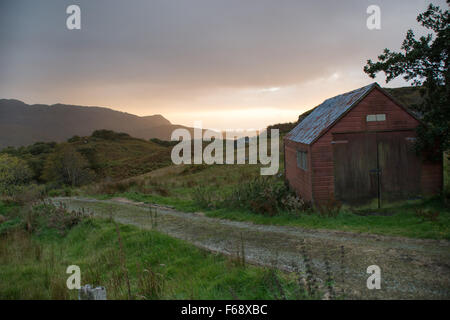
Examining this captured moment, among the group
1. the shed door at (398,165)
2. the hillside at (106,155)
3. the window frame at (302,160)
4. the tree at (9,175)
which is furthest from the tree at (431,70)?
the hillside at (106,155)

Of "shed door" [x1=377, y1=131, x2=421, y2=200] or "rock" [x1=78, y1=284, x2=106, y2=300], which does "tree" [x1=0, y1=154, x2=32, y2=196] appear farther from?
"shed door" [x1=377, y1=131, x2=421, y2=200]

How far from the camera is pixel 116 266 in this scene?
820 centimetres

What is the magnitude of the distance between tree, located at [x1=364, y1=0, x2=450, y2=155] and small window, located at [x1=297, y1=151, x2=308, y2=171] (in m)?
4.07

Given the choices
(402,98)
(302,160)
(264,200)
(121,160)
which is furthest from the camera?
(121,160)

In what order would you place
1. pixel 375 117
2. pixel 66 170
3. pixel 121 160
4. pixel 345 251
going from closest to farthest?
1. pixel 345 251
2. pixel 375 117
3. pixel 66 170
4. pixel 121 160

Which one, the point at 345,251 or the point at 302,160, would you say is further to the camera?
the point at 302,160

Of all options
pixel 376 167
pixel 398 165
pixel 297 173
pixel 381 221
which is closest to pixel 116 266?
pixel 381 221

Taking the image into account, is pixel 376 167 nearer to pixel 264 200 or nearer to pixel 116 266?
pixel 264 200

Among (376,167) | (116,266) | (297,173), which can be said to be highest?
(376,167)

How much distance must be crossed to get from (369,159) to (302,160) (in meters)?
2.62

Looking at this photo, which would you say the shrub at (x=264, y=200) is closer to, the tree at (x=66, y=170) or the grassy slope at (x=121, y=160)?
the tree at (x=66, y=170)

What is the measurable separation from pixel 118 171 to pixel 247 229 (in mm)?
46358

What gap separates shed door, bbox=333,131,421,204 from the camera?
12.3 metres

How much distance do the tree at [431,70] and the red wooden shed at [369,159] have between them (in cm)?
66
